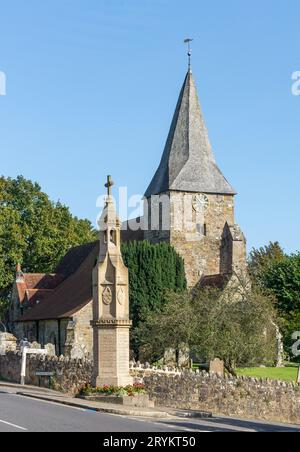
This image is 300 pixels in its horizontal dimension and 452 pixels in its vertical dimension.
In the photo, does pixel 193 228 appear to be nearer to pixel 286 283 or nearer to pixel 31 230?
pixel 286 283

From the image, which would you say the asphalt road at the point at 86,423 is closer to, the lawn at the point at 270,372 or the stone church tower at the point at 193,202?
the lawn at the point at 270,372

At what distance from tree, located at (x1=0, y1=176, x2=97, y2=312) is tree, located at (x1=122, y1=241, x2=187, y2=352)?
15.4m

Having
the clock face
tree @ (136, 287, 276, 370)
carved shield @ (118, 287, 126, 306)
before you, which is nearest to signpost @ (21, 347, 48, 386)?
tree @ (136, 287, 276, 370)

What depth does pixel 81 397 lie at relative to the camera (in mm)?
29578

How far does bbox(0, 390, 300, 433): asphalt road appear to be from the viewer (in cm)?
1912

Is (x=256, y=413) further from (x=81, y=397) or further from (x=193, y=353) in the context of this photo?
(x=193, y=353)

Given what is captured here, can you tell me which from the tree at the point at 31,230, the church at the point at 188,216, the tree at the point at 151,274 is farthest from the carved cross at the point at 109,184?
the tree at the point at 31,230

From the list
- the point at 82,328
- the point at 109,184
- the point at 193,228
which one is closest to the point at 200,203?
the point at 193,228

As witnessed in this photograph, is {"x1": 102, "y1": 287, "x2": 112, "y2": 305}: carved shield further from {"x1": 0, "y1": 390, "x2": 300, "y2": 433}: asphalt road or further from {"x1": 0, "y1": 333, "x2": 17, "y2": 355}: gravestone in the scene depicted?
{"x1": 0, "y1": 333, "x2": 17, "y2": 355}: gravestone

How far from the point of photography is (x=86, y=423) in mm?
20562

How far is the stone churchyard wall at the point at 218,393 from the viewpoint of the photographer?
99.9 feet

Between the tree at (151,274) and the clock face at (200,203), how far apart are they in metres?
5.00

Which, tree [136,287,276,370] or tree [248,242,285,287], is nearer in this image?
tree [136,287,276,370]
